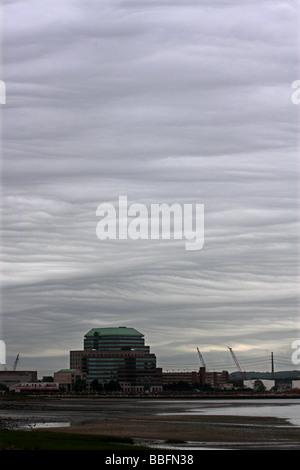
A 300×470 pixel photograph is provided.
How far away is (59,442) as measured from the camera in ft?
238

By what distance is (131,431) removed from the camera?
94.8 metres

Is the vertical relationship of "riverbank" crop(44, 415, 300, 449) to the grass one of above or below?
below

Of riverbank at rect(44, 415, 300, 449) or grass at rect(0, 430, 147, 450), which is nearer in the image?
grass at rect(0, 430, 147, 450)

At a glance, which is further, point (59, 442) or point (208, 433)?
point (208, 433)

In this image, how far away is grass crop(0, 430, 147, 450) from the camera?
221 feet

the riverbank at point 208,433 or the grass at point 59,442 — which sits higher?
the grass at point 59,442

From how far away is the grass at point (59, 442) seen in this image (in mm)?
67500

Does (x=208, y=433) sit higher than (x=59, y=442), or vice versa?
(x=59, y=442)
